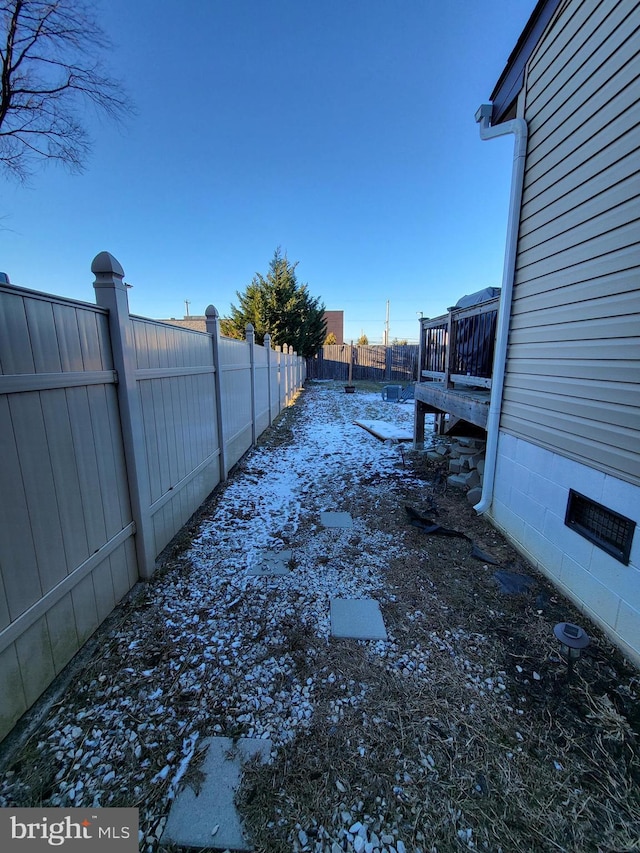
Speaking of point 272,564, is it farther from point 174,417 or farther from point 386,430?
point 386,430

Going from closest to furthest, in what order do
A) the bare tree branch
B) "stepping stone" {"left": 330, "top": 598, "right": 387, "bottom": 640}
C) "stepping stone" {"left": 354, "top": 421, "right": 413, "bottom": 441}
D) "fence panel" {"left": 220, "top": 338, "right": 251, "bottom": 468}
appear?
"stepping stone" {"left": 330, "top": 598, "right": 387, "bottom": 640}
"fence panel" {"left": 220, "top": 338, "right": 251, "bottom": 468}
the bare tree branch
"stepping stone" {"left": 354, "top": 421, "right": 413, "bottom": 441}

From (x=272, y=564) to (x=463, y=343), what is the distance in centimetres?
349

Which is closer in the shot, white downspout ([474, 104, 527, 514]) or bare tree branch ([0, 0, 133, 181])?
white downspout ([474, 104, 527, 514])

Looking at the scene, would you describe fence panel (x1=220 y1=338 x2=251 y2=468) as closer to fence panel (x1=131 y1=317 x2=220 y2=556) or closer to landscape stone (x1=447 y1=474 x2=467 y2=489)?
fence panel (x1=131 y1=317 x2=220 y2=556)

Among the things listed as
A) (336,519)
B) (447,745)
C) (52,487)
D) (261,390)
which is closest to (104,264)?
(52,487)

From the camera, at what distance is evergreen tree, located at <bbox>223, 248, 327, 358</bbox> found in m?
→ 15.5

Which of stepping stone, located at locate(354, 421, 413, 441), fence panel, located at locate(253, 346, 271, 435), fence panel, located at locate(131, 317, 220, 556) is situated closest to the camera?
fence panel, located at locate(131, 317, 220, 556)

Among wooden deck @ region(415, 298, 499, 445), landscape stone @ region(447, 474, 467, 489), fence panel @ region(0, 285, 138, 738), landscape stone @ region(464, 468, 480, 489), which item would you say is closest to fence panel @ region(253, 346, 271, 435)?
wooden deck @ region(415, 298, 499, 445)

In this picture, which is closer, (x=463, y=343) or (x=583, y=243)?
(x=583, y=243)

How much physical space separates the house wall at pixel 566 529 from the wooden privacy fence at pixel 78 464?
288 cm

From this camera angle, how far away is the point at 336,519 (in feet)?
11.3

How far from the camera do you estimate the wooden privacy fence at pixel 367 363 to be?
18672 mm

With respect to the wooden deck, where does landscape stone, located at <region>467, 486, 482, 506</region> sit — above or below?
below

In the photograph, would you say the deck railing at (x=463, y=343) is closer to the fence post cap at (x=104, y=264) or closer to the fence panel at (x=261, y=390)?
the fence panel at (x=261, y=390)
